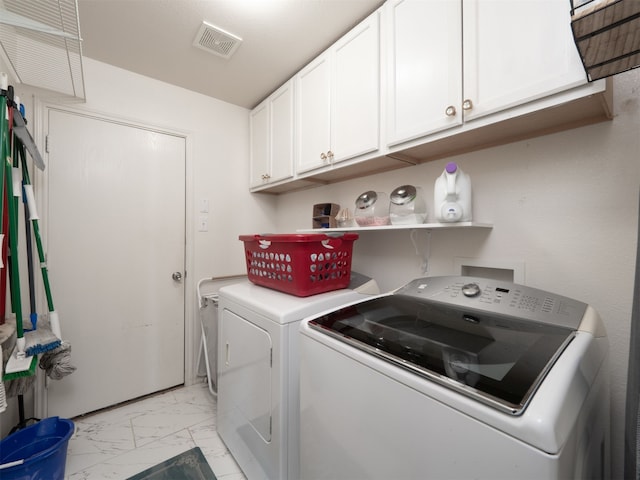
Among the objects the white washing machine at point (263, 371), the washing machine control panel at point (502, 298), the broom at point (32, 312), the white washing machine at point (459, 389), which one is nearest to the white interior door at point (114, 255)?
the broom at point (32, 312)

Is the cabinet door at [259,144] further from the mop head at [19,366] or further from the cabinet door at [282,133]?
the mop head at [19,366]

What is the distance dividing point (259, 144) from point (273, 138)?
0.26 metres

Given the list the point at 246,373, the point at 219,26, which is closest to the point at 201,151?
the point at 219,26

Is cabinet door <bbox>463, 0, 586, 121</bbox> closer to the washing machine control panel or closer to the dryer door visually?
the washing machine control panel

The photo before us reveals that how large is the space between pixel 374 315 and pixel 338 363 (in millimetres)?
268

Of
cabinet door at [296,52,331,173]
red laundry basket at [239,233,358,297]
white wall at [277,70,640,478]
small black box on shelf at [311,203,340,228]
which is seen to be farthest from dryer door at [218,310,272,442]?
cabinet door at [296,52,331,173]

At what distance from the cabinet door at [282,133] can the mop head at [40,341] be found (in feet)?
5.47

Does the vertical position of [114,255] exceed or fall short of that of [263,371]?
it exceeds it

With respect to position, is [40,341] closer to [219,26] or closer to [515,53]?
[219,26]

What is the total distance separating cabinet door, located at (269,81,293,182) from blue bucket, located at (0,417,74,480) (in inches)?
79.5

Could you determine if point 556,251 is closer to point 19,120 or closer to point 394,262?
point 394,262

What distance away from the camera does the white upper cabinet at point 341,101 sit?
58.7 inches

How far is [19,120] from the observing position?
1.38 meters

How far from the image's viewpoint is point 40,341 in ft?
4.44
